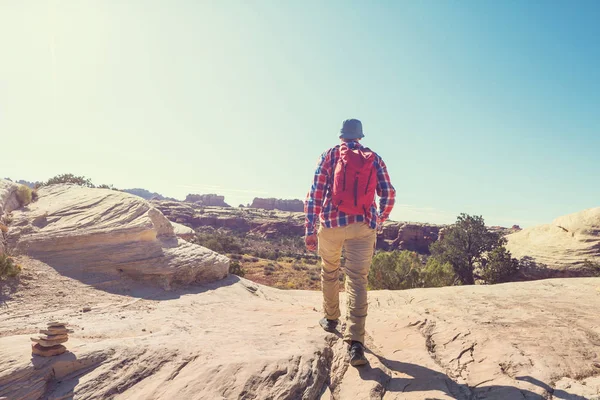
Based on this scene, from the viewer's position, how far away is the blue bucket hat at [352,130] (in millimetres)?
4133

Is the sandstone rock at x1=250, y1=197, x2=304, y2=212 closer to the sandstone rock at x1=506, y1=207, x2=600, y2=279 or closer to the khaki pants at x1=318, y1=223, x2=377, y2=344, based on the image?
the sandstone rock at x1=506, y1=207, x2=600, y2=279

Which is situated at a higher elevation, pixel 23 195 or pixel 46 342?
pixel 23 195

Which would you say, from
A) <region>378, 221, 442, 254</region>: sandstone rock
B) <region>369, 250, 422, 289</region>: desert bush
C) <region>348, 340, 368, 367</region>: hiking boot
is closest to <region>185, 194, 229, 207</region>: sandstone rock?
<region>378, 221, 442, 254</region>: sandstone rock

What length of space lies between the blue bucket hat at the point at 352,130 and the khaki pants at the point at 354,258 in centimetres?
112

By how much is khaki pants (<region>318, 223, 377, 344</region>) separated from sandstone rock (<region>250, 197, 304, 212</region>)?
388ft

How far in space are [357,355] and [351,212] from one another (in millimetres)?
1468

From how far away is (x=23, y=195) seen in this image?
10.0 m

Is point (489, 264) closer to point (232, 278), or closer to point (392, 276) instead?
point (392, 276)

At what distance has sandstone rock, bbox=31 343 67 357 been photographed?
10.4 feet

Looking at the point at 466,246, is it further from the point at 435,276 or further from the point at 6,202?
the point at 6,202

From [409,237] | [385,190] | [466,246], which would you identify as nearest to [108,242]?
[385,190]

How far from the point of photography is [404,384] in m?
3.10

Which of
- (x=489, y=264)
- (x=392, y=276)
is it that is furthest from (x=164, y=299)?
→ (x=489, y=264)

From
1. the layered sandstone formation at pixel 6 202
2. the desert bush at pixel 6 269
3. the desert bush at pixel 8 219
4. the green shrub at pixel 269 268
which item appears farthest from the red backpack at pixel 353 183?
the green shrub at pixel 269 268
